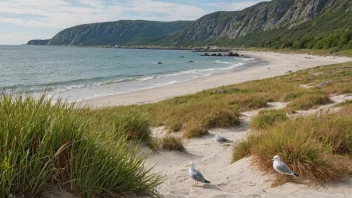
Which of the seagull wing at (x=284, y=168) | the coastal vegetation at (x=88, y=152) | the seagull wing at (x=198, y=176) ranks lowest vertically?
Answer: the seagull wing at (x=198, y=176)

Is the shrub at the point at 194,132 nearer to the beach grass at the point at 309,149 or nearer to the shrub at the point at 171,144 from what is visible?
the shrub at the point at 171,144

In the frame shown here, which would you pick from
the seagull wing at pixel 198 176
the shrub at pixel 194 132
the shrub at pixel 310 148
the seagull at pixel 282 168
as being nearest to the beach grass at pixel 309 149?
the shrub at pixel 310 148

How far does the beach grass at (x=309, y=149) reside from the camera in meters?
5.69

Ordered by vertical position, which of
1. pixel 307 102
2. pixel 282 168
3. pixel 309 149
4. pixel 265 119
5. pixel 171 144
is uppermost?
pixel 309 149

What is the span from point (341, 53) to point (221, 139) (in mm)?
69970

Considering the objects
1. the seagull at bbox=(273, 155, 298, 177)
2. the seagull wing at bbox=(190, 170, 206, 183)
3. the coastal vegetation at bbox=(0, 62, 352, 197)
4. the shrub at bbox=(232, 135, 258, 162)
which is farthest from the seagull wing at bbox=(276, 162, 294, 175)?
the shrub at bbox=(232, 135, 258, 162)

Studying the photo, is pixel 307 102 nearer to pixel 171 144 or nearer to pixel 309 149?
pixel 171 144

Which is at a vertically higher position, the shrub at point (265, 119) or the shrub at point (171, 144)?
the shrub at point (265, 119)

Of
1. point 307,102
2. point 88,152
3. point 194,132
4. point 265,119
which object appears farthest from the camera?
point 307,102

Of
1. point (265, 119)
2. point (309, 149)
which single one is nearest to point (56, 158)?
point (309, 149)

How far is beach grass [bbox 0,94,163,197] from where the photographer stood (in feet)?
11.4

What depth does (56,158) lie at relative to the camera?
154 inches

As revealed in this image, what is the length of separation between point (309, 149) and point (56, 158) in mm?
4088

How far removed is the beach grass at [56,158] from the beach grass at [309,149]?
262 cm
